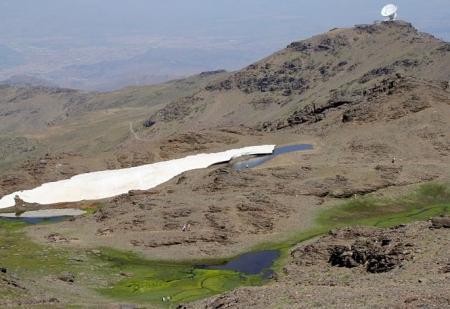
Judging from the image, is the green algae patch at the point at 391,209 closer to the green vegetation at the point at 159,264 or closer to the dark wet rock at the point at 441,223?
the green vegetation at the point at 159,264

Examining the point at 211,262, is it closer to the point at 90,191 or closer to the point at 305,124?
the point at 90,191

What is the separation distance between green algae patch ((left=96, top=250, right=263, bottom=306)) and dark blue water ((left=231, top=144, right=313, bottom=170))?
122 ft

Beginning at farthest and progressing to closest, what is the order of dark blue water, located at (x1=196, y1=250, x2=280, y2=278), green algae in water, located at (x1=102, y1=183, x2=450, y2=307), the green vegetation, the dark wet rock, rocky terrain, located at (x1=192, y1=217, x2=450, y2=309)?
dark blue water, located at (x1=196, y1=250, x2=280, y2=278)
the dark wet rock
the green vegetation
green algae in water, located at (x1=102, y1=183, x2=450, y2=307)
rocky terrain, located at (x1=192, y1=217, x2=450, y2=309)

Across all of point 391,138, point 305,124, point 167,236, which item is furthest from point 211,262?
point 305,124

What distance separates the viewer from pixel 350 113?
10612 cm

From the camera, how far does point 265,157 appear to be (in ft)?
320

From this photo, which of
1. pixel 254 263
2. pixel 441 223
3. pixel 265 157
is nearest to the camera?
pixel 441 223

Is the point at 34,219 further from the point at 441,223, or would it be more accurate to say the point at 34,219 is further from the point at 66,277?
the point at 441,223

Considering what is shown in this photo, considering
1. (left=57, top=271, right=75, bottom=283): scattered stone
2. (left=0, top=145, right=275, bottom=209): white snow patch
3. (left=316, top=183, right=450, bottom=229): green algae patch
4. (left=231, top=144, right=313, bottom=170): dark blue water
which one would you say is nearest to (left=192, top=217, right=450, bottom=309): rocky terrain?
(left=316, top=183, right=450, bottom=229): green algae patch

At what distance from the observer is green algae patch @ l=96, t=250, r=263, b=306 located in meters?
47.2

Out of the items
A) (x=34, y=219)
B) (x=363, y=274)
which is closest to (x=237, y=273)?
(x=363, y=274)

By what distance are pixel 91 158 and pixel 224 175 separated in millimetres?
30009

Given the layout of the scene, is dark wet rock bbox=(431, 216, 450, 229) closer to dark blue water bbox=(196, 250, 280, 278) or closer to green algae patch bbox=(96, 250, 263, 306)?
dark blue water bbox=(196, 250, 280, 278)

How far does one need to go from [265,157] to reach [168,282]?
48.1 metres
